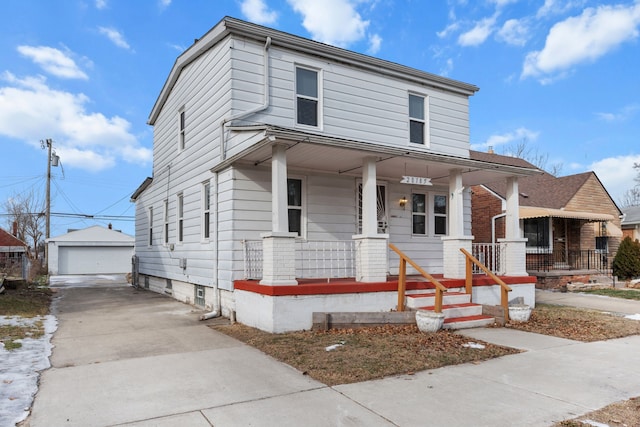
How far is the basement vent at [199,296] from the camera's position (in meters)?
10.7

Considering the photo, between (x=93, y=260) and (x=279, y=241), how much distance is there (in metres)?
27.9

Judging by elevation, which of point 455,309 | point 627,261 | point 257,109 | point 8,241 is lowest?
point 455,309

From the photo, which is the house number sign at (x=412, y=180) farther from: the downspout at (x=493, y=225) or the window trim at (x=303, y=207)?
the downspout at (x=493, y=225)

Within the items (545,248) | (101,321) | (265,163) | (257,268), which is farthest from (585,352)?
(545,248)

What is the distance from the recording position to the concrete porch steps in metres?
8.02

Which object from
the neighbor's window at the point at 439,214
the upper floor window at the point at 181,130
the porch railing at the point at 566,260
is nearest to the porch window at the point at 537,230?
the porch railing at the point at 566,260

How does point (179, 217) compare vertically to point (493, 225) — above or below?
above

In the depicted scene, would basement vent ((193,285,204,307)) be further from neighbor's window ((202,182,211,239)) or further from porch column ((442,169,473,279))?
porch column ((442,169,473,279))

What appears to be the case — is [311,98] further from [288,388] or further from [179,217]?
[288,388]

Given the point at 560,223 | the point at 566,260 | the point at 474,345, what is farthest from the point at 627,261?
the point at 474,345

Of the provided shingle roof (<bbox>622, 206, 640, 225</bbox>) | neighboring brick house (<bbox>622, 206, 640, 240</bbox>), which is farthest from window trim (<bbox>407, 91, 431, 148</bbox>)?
shingle roof (<bbox>622, 206, 640, 225</bbox>)

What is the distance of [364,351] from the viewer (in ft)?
20.1

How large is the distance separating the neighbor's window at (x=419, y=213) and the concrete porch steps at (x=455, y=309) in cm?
330

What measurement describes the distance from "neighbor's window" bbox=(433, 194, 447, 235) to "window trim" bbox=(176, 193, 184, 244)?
7.05 m
